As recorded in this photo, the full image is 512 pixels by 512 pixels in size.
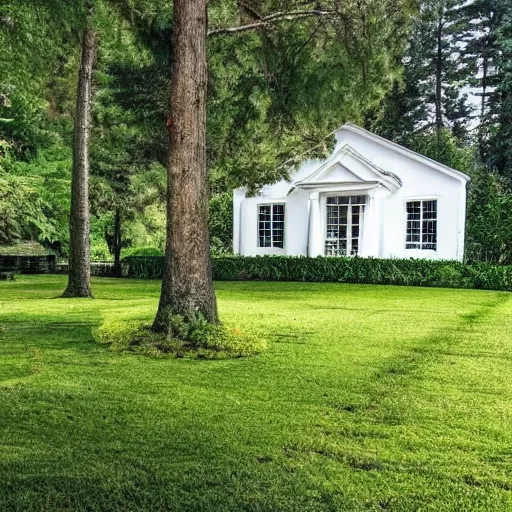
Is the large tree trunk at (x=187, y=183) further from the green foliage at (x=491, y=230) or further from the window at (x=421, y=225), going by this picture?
the green foliage at (x=491, y=230)

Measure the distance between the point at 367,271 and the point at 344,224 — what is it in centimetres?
271

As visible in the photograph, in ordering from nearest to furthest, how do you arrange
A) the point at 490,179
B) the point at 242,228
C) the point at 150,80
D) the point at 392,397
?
1. the point at 392,397
2. the point at 150,80
3. the point at 490,179
4. the point at 242,228

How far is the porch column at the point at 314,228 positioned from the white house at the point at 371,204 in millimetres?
37

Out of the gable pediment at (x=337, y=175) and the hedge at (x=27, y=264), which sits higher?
the gable pediment at (x=337, y=175)

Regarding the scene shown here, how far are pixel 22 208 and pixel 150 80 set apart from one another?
25.8ft

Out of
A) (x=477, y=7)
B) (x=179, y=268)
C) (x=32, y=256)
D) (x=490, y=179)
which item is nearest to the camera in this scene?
(x=179, y=268)

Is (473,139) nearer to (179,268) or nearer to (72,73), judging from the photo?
(72,73)

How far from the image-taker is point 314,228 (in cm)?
2184

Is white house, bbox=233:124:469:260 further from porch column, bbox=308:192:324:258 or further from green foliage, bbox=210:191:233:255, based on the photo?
green foliage, bbox=210:191:233:255

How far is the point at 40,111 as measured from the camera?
24875mm

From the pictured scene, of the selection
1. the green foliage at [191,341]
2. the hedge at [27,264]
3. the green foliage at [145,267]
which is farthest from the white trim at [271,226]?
the green foliage at [191,341]

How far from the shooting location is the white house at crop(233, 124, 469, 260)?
20.3 m

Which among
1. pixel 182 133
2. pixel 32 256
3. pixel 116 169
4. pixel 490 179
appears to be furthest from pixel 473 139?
pixel 182 133

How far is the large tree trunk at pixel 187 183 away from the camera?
24.9ft
